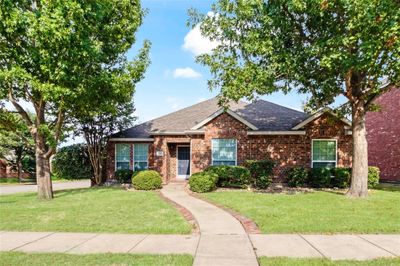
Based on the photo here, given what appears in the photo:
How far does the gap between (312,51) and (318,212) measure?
5604 mm

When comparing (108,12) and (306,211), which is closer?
(306,211)

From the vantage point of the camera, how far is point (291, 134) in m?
17.6

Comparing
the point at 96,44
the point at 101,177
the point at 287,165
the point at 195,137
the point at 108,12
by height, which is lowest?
the point at 101,177

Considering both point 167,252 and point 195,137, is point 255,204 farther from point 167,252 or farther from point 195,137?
point 195,137

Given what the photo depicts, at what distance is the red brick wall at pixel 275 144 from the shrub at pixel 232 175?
190 cm

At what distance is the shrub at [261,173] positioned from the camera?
52.5 ft

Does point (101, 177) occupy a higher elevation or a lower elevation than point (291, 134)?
lower

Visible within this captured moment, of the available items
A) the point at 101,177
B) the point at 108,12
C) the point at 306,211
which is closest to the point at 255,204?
the point at 306,211

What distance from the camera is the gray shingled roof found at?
19.0 meters

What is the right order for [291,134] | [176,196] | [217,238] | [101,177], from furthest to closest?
[101,177]
[291,134]
[176,196]
[217,238]

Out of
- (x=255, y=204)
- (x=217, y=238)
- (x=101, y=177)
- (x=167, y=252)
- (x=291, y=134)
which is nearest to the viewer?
(x=167, y=252)

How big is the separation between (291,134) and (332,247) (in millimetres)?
11776

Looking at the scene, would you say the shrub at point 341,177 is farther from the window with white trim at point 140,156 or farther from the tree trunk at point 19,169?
the tree trunk at point 19,169

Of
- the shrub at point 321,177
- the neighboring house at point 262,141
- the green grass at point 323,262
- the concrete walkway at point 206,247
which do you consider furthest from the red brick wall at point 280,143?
the green grass at point 323,262
